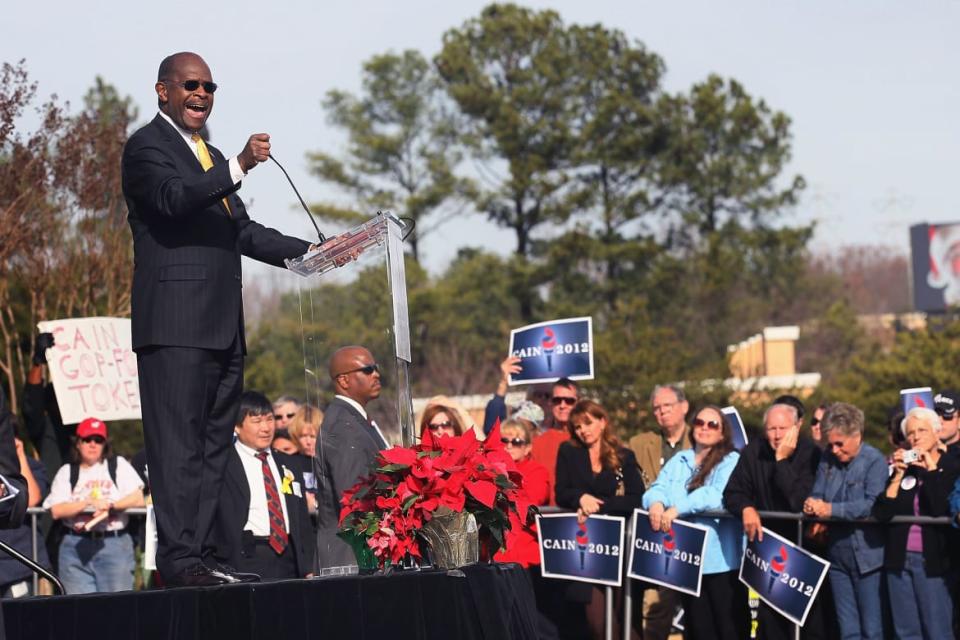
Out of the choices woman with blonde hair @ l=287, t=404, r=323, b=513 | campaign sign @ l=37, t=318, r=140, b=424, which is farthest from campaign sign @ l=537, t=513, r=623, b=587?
campaign sign @ l=37, t=318, r=140, b=424

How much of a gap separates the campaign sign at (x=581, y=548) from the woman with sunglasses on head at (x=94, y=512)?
2870mm

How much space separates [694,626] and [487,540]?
3.85m

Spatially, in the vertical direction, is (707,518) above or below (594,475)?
below

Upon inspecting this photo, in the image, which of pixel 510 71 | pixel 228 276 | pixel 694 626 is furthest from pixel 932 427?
pixel 510 71

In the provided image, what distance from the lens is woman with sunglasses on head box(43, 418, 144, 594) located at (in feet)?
34.4

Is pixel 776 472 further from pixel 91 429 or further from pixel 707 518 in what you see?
pixel 91 429

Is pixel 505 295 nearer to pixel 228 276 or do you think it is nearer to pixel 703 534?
pixel 703 534

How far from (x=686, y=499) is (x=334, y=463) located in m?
3.30

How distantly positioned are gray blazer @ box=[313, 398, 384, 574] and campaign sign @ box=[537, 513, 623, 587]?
2.95 metres

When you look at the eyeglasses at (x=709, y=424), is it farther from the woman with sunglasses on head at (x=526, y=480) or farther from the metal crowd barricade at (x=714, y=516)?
the woman with sunglasses on head at (x=526, y=480)

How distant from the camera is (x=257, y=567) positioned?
8258mm

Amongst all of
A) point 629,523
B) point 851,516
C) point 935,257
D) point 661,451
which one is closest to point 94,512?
point 629,523

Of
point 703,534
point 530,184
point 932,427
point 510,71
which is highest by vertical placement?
point 510,71

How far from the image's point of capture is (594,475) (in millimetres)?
9789
